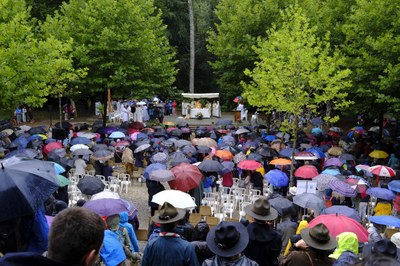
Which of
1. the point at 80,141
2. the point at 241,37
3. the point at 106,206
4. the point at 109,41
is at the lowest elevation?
the point at 80,141

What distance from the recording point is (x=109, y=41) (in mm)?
23688

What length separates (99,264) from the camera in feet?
18.8

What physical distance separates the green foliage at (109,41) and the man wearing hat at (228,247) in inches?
780

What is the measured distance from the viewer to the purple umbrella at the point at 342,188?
432 inches

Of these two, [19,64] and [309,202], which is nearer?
[309,202]

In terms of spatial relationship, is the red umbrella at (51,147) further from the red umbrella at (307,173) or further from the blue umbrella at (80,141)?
the red umbrella at (307,173)

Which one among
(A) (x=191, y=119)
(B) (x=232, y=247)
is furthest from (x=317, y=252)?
(A) (x=191, y=119)

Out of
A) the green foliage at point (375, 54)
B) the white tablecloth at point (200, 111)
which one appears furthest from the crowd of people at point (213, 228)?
the white tablecloth at point (200, 111)

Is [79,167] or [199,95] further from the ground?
[199,95]

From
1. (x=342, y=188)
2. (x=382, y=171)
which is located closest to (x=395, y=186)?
(x=342, y=188)

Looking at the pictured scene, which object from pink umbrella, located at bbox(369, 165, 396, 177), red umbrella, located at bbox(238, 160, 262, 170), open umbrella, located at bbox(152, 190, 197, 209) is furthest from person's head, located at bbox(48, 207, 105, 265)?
pink umbrella, located at bbox(369, 165, 396, 177)

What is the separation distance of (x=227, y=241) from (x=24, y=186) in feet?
7.41

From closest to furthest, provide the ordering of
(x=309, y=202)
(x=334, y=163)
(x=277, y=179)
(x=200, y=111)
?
(x=309, y=202), (x=277, y=179), (x=334, y=163), (x=200, y=111)

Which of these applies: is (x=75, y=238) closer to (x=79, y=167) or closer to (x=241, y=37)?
(x=79, y=167)
